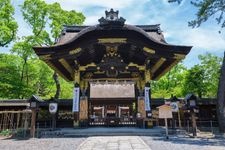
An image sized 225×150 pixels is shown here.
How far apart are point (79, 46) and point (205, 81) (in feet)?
62.3

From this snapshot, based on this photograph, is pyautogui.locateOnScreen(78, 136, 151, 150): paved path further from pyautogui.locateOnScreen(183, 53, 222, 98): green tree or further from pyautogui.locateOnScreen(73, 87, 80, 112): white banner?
pyautogui.locateOnScreen(183, 53, 222, 98): green tree

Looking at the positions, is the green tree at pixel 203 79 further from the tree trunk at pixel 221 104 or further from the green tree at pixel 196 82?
the tree trunk at pixel 221 104

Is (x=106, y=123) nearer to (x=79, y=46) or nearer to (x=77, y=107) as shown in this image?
(x=77, y=107)

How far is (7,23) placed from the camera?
22812 millimetres

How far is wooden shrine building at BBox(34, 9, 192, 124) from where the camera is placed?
43.8 feet

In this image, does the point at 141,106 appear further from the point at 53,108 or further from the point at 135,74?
the point at 53,108

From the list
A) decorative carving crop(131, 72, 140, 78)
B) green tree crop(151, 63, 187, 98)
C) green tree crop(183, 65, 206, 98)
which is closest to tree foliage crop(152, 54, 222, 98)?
green tree crop(183, 65, 206, 98)

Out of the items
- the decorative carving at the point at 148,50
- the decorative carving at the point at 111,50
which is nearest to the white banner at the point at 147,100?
the decorative carving at the point at 148,50

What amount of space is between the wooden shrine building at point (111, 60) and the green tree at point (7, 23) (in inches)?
323

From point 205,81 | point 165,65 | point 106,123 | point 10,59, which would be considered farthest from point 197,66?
point 10,59

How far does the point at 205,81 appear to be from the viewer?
27.4m

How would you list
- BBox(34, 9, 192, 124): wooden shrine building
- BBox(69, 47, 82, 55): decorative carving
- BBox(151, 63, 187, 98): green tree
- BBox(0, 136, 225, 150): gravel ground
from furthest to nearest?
BBox(151, 63, 187, 98): green tree, BBox(69, 47, 82, 55): decorative carving, BBox(34, 9, 192, 124): wooden shrine building, BBox(0, 136, 225, 150): gravel ground

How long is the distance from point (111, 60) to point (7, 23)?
44.6 feet

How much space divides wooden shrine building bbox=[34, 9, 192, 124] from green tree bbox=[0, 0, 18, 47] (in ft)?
26.9
